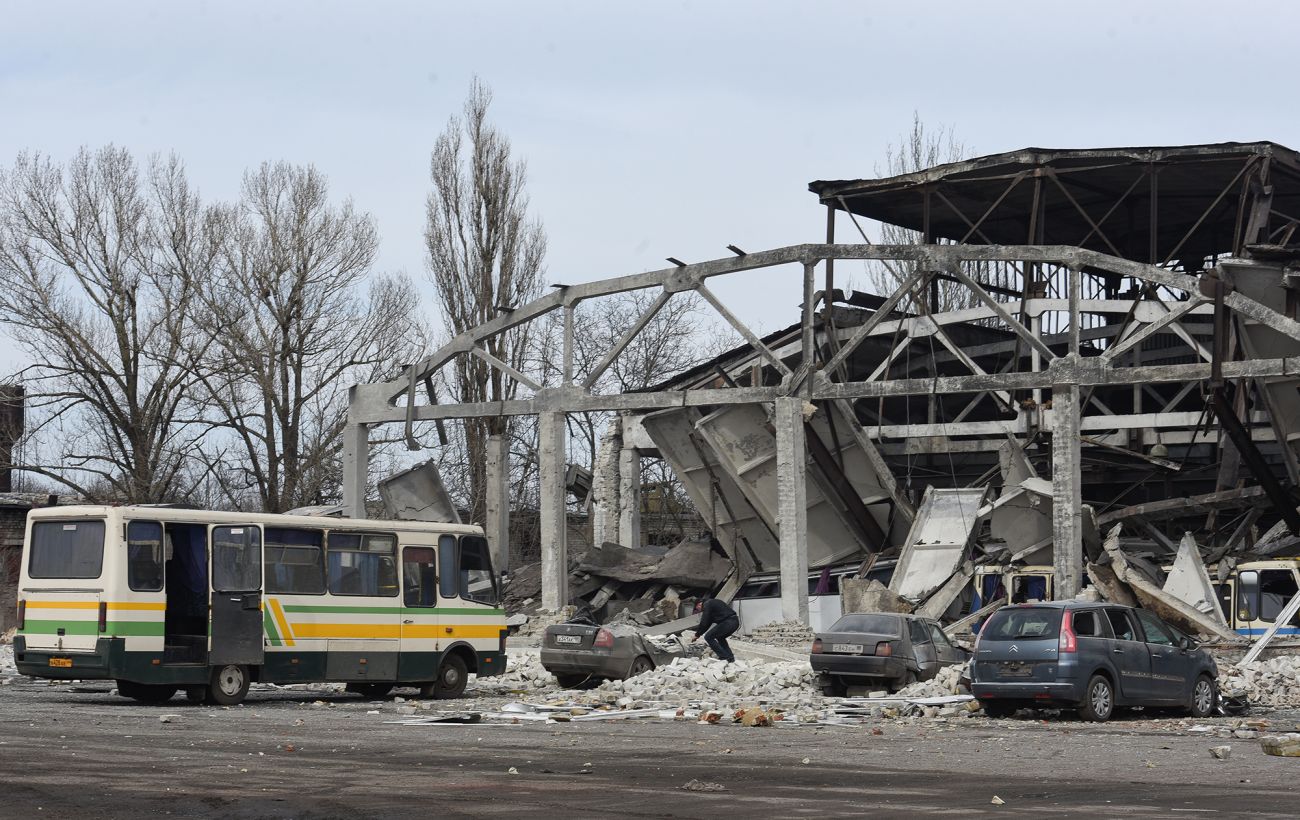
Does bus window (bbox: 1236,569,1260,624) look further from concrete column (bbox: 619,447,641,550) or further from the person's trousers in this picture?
concrete column (bbox: 619,447,641,550)

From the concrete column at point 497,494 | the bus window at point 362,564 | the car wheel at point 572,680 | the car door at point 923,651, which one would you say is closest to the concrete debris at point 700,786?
the bus window at point 362,564

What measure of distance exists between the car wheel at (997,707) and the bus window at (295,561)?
854 cm

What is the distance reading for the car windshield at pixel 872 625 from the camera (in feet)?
70.4

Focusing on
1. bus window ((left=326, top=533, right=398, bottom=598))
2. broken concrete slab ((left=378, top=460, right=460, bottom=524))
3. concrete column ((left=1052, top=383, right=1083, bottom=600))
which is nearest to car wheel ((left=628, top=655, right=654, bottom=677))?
bus window ((left=326, top=533, right=398, bottom=598))

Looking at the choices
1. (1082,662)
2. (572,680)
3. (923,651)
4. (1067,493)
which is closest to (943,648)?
(923,651)

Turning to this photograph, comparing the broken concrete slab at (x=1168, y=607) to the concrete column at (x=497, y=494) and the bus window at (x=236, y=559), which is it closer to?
the concrete column at (x=497, y=494)

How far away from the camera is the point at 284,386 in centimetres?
4706

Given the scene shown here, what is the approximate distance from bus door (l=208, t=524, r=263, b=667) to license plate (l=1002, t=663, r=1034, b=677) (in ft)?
29.8

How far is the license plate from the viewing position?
1781 centimetres

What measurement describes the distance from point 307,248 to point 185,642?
29174 mm

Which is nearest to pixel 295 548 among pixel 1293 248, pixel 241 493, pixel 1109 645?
pixel 1109 645

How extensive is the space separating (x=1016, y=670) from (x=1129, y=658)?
1388 mm

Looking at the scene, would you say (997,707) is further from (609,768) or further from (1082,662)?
(609,768)

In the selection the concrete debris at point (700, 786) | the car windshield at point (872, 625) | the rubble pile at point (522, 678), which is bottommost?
the rubble pile at point (522, 678)
